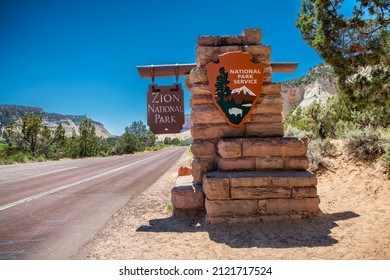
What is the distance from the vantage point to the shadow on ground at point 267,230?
126 inches

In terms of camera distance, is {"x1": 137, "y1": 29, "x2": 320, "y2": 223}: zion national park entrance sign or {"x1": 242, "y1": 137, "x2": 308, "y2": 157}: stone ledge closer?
{"x1": 137, "y1": 29, "x2": 320, "y2": 223}: zion national park entrance sign

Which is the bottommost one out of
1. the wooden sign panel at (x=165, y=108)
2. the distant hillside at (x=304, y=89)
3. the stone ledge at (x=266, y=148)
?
the stone ledge at (x=266, y=148)

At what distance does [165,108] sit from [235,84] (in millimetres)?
1504

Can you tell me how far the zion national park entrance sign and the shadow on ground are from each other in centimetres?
14

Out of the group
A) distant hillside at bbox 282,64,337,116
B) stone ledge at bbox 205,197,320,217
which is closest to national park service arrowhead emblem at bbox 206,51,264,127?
stone ledge at bbox 205,197,320,217

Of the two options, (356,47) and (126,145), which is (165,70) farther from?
(126,145)

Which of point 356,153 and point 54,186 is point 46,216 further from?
point 356,153

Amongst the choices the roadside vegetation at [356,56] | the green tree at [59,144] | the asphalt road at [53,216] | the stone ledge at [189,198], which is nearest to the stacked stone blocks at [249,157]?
the stone ledge at [189,198]

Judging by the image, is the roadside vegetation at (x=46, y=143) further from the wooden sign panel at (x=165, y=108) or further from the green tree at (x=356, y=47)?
the green tree at (x=356, y=47)

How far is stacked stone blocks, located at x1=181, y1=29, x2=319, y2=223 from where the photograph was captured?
3.75 meters

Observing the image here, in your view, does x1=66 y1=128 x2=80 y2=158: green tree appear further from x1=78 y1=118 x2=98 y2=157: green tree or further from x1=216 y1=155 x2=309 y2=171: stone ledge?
x1=216 y1=155 x2=309 y2=171: stone ledge

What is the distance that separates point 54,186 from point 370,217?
8.21 metres

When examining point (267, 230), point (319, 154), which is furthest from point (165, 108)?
point (319, 154)

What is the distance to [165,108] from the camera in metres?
4.93
